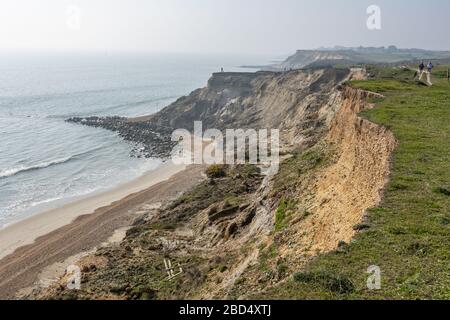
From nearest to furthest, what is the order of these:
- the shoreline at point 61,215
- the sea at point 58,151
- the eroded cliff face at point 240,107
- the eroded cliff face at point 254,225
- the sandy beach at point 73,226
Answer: the eroded cliff face at point 254,225 < the sandy beach at point 73,226 < the shoreline at point 61,215 < the sea at point 58,151 < the eroded cliff face at point 240,107

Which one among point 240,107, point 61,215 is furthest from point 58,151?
point 240,107

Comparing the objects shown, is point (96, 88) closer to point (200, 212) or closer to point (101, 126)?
point (101, 126)

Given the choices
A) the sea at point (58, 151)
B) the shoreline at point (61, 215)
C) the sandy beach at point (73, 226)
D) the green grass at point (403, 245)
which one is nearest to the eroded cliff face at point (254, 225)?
the green grass at point (403, 245)

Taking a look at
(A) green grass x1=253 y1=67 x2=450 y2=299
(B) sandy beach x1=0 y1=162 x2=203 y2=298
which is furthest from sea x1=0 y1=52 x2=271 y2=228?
(A) green grass x1=253 y1=67 x2=450 y2=299

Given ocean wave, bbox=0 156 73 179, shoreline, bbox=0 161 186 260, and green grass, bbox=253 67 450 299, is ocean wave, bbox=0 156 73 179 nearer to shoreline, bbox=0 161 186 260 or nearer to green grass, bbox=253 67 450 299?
shoreline, bbox=0 161 186 260

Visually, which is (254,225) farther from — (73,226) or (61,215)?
(61,215)

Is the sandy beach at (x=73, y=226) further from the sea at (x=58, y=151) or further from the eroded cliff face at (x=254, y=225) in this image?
the eroded cliff face at (x=254, y=225)
